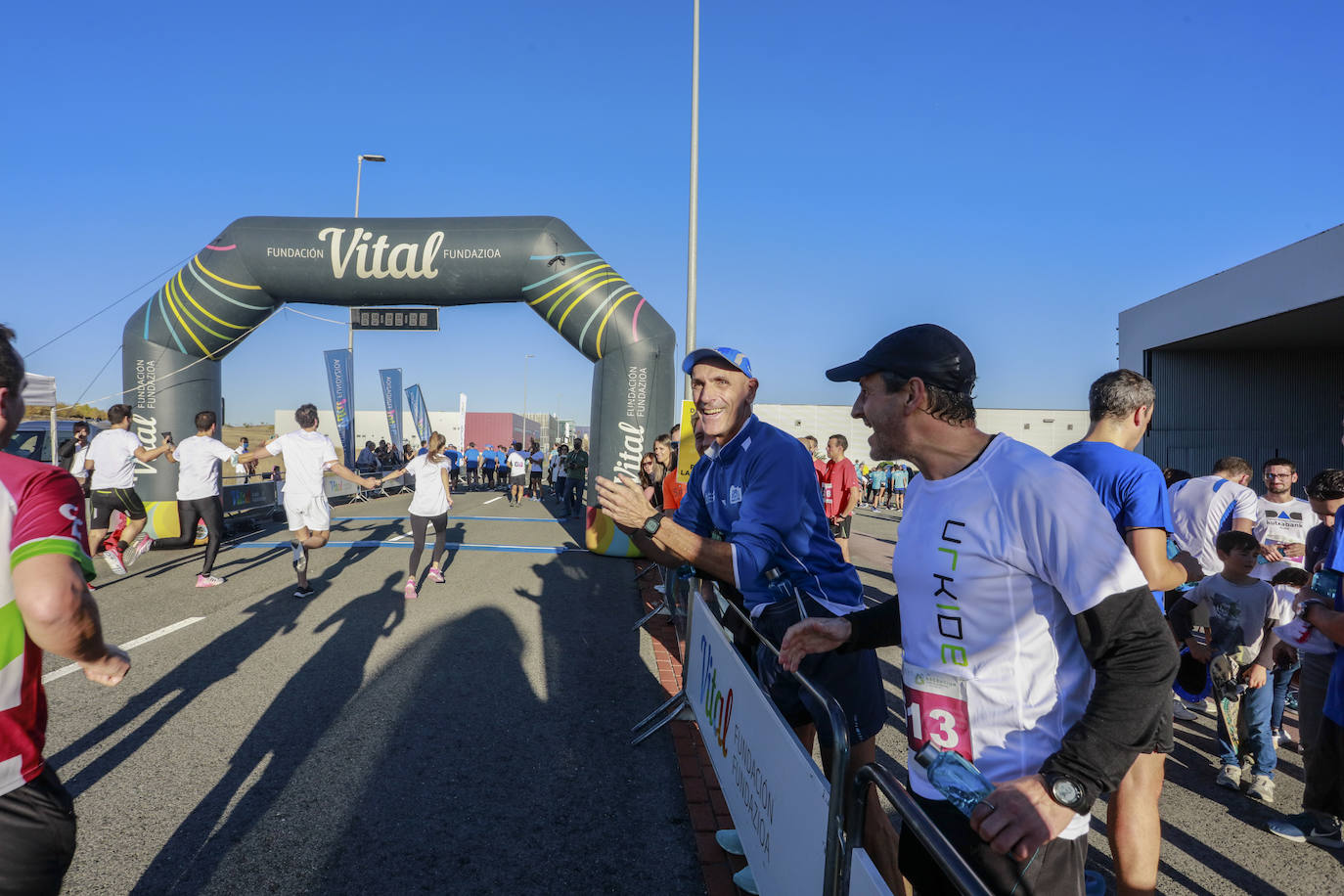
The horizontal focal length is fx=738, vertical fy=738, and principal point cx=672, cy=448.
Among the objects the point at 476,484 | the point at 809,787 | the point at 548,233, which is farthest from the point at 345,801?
the point at 476,484

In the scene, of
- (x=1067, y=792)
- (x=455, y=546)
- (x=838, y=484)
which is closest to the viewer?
(x=1067, y=792)

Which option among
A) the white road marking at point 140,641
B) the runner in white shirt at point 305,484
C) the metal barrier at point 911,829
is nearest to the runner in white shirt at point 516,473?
the runner in white shirt at point 305,484

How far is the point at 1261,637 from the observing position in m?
4.14

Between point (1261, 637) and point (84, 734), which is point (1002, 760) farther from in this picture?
point (84, 734)

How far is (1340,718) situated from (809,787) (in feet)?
8.85

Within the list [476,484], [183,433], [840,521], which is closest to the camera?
[840,521]

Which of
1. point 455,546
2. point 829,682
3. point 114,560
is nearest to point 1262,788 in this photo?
point 829,682

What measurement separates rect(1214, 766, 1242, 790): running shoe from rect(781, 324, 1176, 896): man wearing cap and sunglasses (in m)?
3.35

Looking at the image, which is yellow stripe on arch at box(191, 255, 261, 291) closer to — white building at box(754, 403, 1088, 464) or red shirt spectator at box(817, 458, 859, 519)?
red shirt spectator at box(817, 458, 859, 519)

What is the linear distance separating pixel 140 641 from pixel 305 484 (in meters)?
2.13

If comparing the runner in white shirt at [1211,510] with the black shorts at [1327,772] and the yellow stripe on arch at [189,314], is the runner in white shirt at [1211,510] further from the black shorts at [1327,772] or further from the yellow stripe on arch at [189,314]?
the yellow stripe on arch at [189,314]

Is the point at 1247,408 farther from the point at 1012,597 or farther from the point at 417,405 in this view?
the point at 417,405

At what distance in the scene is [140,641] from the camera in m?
6.05

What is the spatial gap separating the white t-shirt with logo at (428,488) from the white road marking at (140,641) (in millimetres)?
2304
